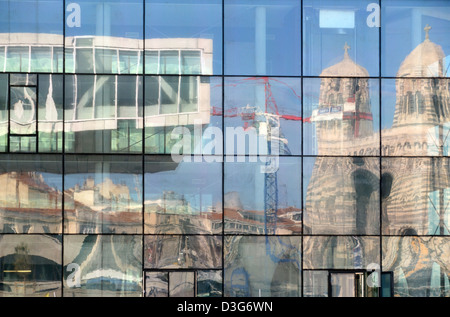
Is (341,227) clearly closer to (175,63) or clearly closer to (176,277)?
(176,277)

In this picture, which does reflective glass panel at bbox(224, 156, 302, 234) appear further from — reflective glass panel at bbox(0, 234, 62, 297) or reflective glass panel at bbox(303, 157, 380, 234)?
reflective glass panel at bbox(0, 234, 62, 297)

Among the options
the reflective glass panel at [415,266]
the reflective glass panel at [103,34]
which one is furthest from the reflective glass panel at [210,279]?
the reflective glass panel at [103,34]

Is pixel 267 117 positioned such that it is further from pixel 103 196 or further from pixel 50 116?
pixel 50 116

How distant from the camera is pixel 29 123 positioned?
16578 millimetres

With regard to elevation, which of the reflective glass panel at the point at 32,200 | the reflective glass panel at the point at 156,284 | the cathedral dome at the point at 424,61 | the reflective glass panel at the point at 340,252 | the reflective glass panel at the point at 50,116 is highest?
the cathedral dome at the point at 424,61

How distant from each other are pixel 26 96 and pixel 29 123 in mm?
680

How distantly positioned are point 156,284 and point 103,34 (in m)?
6.36

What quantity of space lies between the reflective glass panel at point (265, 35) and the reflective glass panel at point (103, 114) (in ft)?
8.91

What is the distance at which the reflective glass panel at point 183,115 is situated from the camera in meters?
16.6

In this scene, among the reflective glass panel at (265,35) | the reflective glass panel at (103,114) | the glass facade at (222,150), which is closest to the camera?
the glass facade at (222,150)

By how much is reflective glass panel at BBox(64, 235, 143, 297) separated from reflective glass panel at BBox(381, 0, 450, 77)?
26.7 feet

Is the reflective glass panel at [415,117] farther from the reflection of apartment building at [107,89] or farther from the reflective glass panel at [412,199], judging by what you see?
the reflection of apartment building at [107,89]

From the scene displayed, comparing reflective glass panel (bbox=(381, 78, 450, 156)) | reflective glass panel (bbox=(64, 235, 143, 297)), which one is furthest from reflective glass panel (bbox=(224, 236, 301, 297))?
reflective glass panel (bbox=(381, 78, 450, 156))
